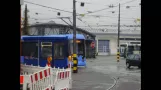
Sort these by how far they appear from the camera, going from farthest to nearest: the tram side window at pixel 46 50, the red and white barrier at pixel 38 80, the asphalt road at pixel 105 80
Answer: the tram side window at pixel 46 50 < the asphalt road at pixel 105 80 < the red and white barrier at pixel 38 80

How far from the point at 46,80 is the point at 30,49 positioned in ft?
52.8

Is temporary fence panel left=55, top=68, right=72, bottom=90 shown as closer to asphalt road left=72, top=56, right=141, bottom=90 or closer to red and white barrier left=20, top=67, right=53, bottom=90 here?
red and white barrier left=20, top=67, right=53, bottom=90

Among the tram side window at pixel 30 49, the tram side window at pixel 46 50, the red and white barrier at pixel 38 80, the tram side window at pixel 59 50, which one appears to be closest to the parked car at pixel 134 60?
the tram side window at pixel 59 50

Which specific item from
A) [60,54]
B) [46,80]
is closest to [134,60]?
[60,54]

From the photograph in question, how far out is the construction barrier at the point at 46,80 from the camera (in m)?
11.3

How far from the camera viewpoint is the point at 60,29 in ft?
175

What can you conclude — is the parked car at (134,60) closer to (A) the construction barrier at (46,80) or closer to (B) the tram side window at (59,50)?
(B) the tram side window at (59,50)

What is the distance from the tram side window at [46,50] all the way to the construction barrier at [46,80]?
13.0 m

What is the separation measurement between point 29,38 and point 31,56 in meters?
1.53

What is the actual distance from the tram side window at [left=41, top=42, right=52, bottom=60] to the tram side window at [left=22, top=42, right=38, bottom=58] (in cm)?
71

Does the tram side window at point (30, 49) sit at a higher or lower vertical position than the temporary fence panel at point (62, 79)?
higher
